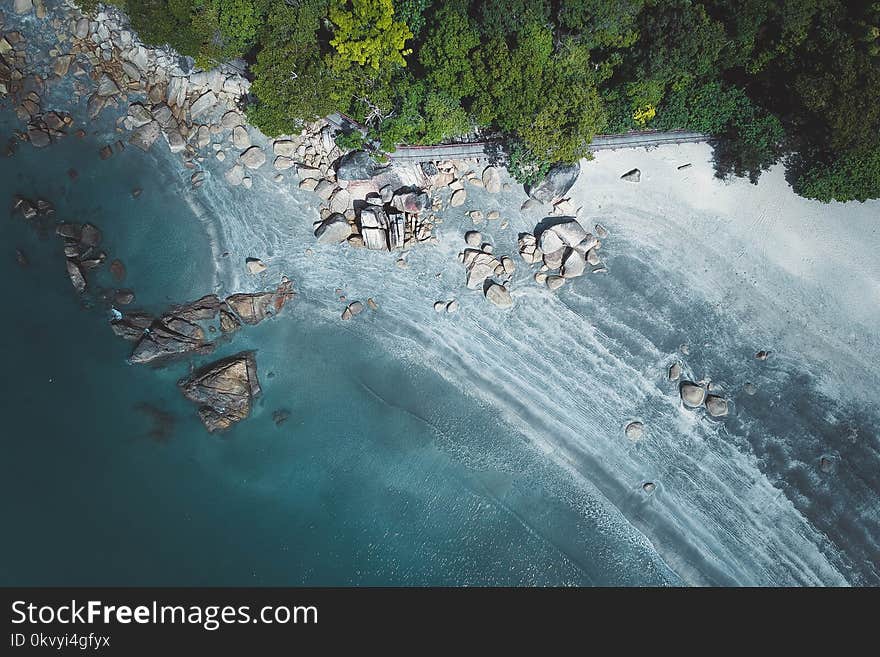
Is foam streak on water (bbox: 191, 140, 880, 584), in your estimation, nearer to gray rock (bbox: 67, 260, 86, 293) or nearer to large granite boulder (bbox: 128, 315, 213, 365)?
large granite boulder (bbox: 128, 315, 213, 365)

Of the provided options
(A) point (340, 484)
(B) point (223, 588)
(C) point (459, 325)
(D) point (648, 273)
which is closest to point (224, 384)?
(A) point (340, 484)

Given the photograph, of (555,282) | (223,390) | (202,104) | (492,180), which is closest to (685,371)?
(555,282)

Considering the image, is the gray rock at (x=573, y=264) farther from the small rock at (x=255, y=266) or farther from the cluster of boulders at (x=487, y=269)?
the small rock at (x=255, y=266)

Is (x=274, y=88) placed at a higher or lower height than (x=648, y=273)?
higher

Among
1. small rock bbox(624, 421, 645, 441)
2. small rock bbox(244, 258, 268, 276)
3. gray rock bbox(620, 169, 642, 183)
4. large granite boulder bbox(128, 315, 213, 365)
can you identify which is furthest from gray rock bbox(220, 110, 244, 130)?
small rock bbox(624, 421, 645, 441)

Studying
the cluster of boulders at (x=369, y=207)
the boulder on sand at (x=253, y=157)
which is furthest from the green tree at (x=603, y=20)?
the boulder on sand at (x=253, y=157)

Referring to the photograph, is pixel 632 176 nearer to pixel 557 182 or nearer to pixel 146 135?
pixel 557 182

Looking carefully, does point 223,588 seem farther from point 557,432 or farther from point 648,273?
point 648,273
